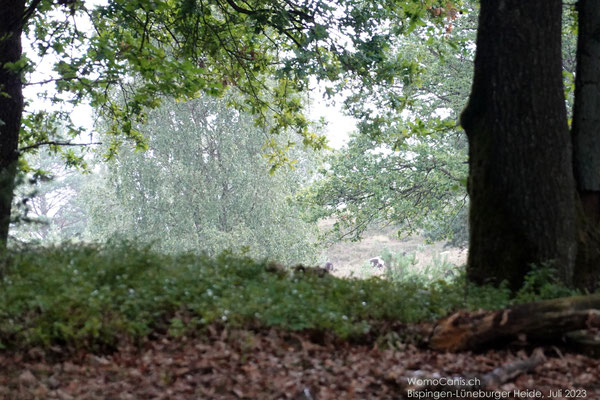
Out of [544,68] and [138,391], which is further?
[544,68]

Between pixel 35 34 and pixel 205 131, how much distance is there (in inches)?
688

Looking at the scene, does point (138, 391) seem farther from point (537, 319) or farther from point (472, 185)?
point (472, 185)

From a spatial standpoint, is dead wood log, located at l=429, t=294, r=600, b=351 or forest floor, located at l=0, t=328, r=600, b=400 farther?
dead wood log, located at l=429, t=294, r=600, b=351

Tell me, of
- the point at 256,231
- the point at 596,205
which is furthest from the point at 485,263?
the point at 256,231

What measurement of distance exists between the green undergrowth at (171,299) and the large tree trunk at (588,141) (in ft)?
4.38

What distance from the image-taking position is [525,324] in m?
5.31

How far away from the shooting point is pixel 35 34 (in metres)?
11.8

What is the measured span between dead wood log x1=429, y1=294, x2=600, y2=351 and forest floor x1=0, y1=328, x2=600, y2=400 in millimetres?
142

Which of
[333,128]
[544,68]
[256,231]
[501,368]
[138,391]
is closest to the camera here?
[138,391]

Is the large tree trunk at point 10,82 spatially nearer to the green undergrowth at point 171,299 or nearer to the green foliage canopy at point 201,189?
the green undergrowth at point 171,299

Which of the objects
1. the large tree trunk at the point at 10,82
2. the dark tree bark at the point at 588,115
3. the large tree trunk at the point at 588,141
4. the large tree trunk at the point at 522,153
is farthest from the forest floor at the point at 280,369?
the large tree trunk at the point at 10,82

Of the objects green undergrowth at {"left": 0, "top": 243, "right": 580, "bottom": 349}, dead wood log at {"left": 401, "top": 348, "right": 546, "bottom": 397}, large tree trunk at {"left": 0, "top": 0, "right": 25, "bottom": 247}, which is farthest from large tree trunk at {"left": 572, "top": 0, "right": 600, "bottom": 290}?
large tree trunk at {"left": 0, "top": 0, "right": 25, "bottom": 247}

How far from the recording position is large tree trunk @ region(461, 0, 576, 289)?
6.68m

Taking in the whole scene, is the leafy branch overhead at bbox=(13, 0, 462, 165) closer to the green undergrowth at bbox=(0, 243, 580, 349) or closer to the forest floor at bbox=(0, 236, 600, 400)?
the green undergrowth at bbox=(0, 243, 580, 349)
